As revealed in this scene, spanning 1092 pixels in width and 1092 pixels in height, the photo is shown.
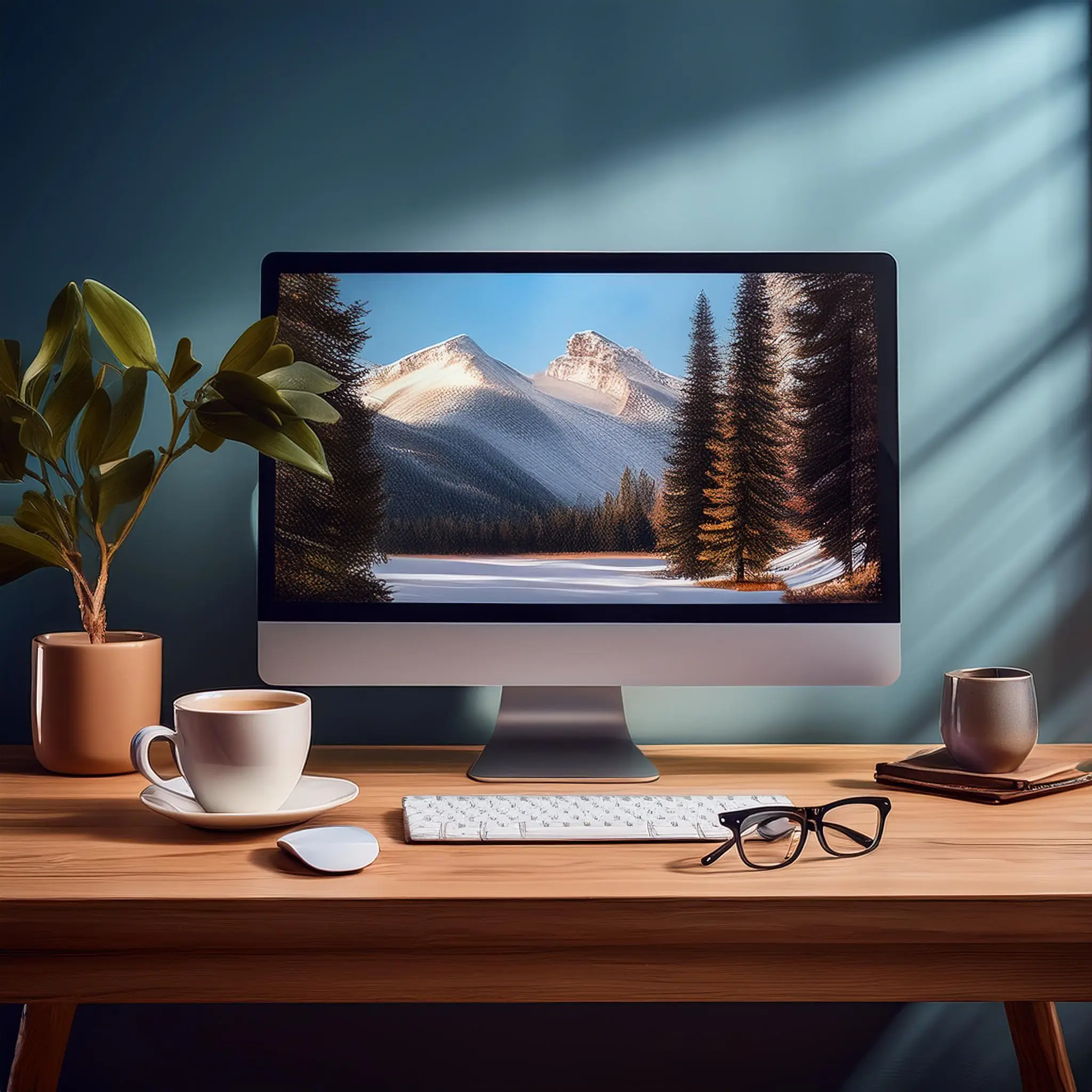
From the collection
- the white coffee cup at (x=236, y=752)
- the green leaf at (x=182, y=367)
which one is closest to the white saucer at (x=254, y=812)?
the white coffee cup at (x=236, y=752)

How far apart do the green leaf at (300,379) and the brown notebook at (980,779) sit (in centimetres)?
78

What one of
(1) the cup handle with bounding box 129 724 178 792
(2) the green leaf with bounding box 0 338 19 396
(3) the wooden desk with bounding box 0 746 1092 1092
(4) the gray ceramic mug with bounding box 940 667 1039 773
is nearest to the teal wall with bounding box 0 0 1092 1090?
(2) the green leaf with bounding box 0 338 19 396

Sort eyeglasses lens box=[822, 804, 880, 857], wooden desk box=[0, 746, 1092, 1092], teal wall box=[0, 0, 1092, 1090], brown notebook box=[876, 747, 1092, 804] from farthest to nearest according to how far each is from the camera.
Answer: teal wall box=[0, 0, 1092, 1090] → brown notebook box=[876, 747, 1092, 804] → eyeglasses lens box=[822, 804, 880, 857] → wooden desk box=[0, 746, 1092, 1092]

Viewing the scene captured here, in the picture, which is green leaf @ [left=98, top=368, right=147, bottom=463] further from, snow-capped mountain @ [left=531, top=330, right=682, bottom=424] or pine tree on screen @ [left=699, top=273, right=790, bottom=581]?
pine tree on screen @ [left=699, top=273, right=790, bottom=581]

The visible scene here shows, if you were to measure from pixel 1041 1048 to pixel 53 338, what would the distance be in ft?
5.00

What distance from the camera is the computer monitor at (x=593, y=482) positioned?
113 cm

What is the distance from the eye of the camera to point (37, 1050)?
1.17m

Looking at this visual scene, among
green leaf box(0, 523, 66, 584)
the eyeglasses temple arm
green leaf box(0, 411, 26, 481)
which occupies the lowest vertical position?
the eyeglasses temple arm

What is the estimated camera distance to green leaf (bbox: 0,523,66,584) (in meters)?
1.12

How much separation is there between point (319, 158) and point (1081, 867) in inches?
51.1

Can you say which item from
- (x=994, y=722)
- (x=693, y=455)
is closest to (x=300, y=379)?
(x=693, y=455)

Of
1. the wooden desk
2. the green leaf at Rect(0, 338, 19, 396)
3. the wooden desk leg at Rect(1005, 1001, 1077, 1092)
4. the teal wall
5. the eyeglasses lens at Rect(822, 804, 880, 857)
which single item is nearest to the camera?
the wooden desk

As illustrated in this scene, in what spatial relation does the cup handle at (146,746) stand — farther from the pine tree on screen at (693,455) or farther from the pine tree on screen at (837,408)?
the pine tree on screen at (837,408)

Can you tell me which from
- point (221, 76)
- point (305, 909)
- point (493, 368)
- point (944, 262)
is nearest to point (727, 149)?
point (944, 262)
